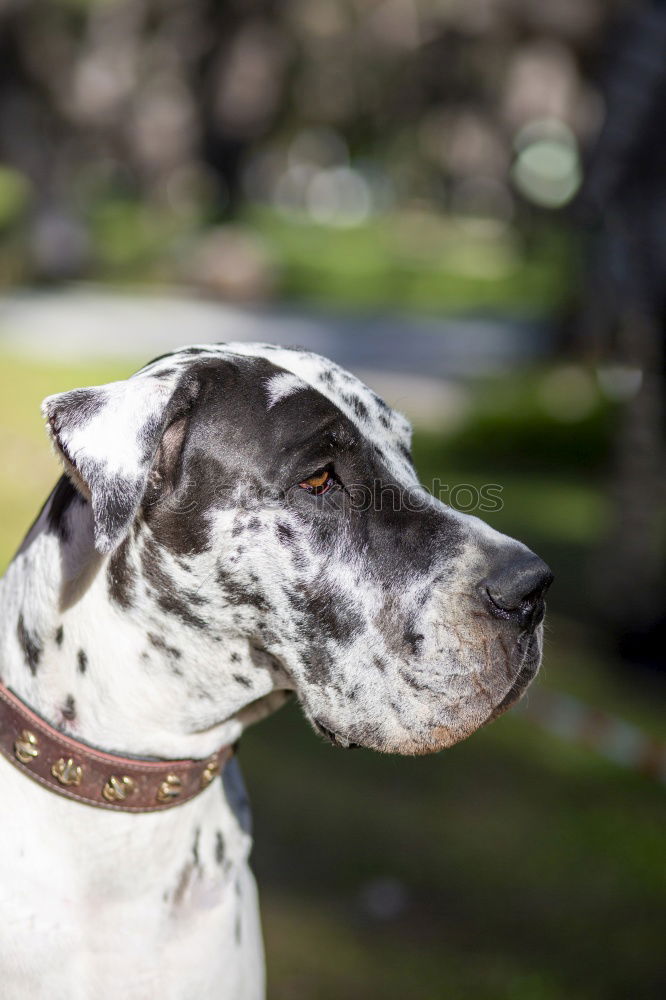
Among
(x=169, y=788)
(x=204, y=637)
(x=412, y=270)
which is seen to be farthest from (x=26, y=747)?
(x=412, y=270)

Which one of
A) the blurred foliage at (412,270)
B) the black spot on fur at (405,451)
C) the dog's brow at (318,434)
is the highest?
the dog's brow at (318,434)

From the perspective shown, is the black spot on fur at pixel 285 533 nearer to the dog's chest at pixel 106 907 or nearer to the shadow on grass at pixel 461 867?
the dog's chest at pixel 106 907

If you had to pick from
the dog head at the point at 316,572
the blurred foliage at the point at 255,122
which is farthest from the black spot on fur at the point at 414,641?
the blurred foliage at the point at 255,122

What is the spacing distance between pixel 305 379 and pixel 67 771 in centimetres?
94

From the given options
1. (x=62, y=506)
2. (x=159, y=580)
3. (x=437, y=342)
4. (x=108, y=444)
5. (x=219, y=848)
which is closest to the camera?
(x=108, y=444)

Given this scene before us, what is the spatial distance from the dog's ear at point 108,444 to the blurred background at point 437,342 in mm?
1651

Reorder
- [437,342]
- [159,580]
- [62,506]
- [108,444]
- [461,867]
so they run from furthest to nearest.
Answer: [437,342]
[461,867]
[62,506]
[159,580]
[108,444]

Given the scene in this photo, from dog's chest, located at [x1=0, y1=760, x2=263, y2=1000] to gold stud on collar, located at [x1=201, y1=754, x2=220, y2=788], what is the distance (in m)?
0.07

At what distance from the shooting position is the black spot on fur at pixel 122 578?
225 cm

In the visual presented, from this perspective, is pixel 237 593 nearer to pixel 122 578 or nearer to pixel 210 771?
pixel 122 578

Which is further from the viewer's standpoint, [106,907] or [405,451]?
[405,451]

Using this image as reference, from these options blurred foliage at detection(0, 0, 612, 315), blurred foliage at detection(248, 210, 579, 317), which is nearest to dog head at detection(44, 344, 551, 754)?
blurred foliage at detection(0, 0, 612, 315)

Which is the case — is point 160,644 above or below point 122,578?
below

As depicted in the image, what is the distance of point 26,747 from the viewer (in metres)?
2.25
